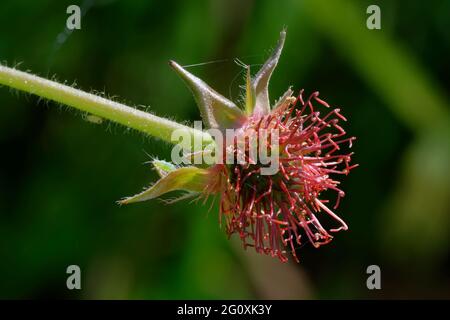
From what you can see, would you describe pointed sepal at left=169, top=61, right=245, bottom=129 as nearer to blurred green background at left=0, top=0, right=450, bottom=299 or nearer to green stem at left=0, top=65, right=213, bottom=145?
green stem at left=0, top=65, right=213, bottom=145

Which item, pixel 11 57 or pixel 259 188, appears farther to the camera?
pixel 11 57

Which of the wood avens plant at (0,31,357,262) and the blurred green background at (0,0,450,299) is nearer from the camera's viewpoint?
the wood avens plant at (0,31,357,262)

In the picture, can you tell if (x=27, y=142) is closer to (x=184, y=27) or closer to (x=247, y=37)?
(x=184, y=27)

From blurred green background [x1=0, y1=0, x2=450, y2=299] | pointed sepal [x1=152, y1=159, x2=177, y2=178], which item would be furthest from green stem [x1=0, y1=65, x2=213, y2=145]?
blurred green background [x1=0, y1=0, x2=450, y2=299]

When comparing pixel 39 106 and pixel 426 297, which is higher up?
pixel 39 106

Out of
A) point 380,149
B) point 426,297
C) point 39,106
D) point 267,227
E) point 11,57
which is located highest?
point 11,57

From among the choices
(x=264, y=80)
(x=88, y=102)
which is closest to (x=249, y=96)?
(x=264, y=80)

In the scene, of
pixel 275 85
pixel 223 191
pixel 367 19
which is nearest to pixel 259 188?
pixel 223 191

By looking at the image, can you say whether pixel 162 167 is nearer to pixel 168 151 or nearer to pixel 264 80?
pixel 264 80
